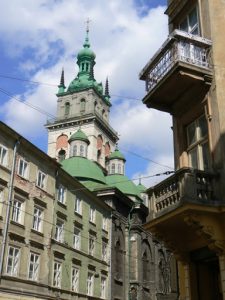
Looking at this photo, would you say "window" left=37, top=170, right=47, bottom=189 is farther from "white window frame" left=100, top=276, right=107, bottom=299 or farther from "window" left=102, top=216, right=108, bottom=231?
A: "white window frame" left=100, top=276, right=107, bottom=299

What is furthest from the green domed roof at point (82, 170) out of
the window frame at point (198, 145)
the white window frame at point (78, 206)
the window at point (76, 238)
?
the window frame at point (198, 145)

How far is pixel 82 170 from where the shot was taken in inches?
1981

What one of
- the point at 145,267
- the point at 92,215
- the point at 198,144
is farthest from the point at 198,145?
the point at 145,267

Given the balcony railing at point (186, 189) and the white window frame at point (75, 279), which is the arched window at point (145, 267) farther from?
the balcony railing at point (186, 189)

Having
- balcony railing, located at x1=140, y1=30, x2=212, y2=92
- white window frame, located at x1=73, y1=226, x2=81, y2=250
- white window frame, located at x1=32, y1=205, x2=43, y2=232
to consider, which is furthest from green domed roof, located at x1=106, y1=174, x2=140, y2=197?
balcony railing, located at x1=140, y1=30, x2=212, y2=92

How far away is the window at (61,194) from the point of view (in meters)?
32.5

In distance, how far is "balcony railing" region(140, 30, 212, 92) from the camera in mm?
11156

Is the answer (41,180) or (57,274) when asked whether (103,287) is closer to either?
(57,274)

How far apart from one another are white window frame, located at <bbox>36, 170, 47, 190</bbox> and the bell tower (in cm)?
4386

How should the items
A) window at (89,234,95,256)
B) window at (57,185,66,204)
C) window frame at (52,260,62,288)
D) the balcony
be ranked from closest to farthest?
the balcony < window frame at (52,260,62,288) < window at (57,185,66,204) < window at (89,234,95,256)

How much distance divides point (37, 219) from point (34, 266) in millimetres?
3020

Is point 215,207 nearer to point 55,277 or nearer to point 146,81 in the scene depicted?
point 146,81

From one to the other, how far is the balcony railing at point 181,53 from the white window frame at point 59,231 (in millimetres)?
21355

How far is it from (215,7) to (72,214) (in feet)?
80.0
